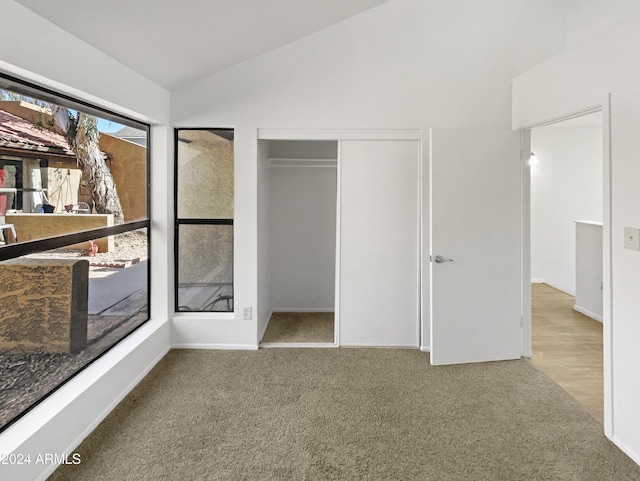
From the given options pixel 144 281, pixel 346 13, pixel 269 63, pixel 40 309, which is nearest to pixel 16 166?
pixel 40 309

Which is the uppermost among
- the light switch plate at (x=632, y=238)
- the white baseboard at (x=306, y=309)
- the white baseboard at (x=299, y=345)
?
the light switch plate at (x=632, y=238)

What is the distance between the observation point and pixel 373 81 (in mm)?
3348

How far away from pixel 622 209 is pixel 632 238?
17 cm

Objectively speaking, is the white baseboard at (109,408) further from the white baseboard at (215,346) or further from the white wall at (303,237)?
the white wall at (303,237)

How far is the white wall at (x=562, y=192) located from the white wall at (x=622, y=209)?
13.4 feet

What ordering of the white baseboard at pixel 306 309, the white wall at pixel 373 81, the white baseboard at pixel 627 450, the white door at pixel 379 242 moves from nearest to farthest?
the white baseboard at pixel 627 450
the white wall at pixel 373 81
the white door at pixel 379 242
the white baseboard at pixel 306 309

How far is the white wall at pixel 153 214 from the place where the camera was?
5.72 ft

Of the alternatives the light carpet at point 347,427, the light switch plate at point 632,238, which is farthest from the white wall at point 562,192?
the light switch plate at point 632,238

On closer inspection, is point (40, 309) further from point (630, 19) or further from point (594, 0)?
point (594, 0)

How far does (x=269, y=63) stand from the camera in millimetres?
3332

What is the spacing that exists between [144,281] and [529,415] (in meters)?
3.07

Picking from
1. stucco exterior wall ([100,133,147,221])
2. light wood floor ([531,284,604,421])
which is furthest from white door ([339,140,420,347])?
stucco exterior wall ([100,133,147,221])

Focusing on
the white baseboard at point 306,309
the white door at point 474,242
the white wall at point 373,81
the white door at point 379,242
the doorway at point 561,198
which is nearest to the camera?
the white door at point 474,242

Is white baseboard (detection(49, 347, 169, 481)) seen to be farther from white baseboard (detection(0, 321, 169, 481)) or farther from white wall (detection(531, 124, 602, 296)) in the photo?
white wall (detection(531, 124, 602, 296))
